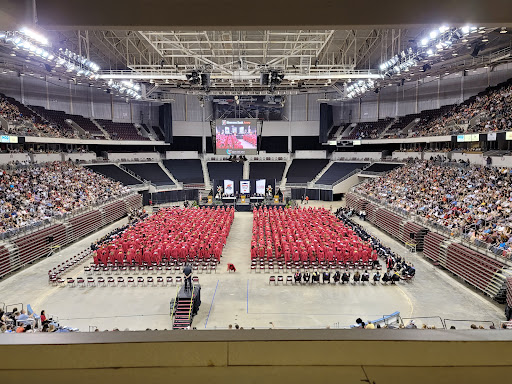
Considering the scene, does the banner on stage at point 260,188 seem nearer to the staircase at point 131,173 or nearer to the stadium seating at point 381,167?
the stadium seating at point 381,167

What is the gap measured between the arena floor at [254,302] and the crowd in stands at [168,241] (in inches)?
70.3

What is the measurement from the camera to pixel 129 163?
164 ft

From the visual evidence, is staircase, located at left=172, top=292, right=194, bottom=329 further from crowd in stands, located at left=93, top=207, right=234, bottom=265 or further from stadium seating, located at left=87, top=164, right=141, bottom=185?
stadium seating, located at left=87, top=164, right=141, bottom=185

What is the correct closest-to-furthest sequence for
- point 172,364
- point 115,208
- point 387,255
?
1. point 172,364
2. point 387,255
3. point 115,208

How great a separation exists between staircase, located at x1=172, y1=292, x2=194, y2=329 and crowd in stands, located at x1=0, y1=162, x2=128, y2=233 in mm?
13771

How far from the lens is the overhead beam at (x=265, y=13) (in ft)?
7.22

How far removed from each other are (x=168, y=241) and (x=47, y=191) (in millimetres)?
14484

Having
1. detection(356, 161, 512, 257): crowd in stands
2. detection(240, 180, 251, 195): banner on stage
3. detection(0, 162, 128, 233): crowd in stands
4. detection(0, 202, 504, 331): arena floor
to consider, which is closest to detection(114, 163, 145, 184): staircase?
detection(0, 162, 128, 233): crowd in stands

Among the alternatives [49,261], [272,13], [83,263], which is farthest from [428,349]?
[49,261]

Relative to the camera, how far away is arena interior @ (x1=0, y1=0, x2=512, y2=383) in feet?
6.48

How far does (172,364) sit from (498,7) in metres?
2.83

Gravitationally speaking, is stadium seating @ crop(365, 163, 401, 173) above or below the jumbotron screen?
below

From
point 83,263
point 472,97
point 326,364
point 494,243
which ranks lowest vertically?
point 83,263

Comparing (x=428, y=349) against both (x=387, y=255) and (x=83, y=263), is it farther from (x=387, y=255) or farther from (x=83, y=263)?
(x=83, y=263)
